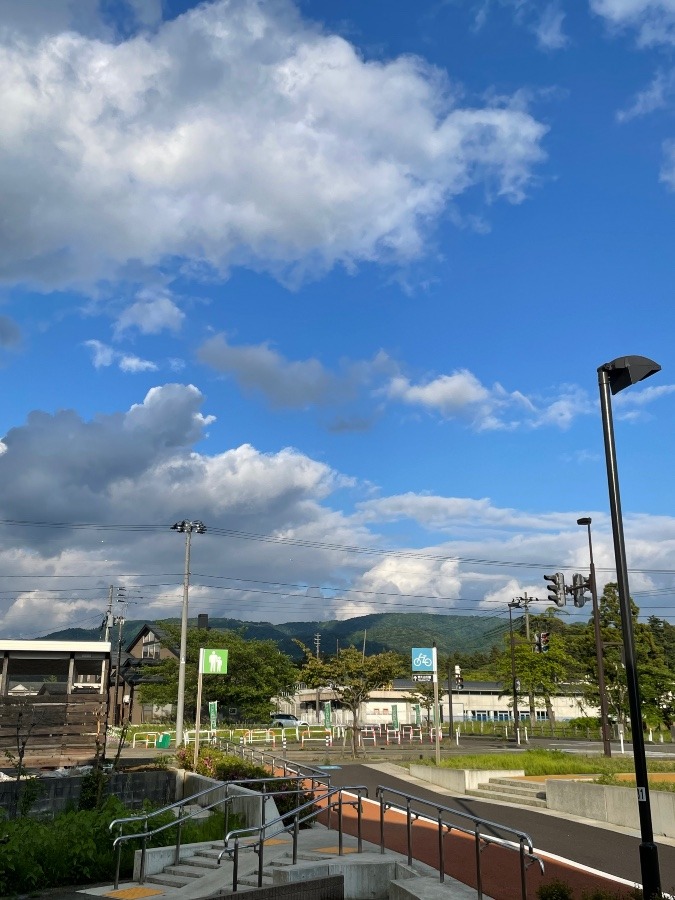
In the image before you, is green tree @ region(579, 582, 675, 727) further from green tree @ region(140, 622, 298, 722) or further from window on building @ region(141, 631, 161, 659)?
window on building @ region(141, 631, 161, 659)

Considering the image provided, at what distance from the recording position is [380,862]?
1252 centimetres

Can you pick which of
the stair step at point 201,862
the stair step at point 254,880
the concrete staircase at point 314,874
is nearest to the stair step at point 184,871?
the concrete staircase at point 314,874

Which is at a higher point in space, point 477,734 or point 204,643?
point 204,643

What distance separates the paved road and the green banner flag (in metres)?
7.82

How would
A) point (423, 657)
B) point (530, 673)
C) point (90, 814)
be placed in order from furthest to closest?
1. point (530, 673)
2. point (423, 657)
3. point (90, 814)

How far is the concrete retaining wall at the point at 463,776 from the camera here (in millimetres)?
24719

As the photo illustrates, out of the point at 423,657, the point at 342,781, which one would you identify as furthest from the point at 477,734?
the point at 342,781

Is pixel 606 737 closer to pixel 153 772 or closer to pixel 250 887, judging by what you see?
pixel 153 772

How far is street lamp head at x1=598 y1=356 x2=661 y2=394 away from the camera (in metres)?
11.4

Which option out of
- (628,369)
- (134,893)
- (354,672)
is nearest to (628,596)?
(628,369)

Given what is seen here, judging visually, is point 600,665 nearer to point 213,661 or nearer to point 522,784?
point 522,784

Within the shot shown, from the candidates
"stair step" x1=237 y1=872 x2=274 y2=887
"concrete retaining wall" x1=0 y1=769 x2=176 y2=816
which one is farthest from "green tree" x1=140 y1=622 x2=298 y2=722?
"stair step" x1=237 y1=872 x2=274 y2=887

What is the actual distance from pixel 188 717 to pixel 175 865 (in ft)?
173

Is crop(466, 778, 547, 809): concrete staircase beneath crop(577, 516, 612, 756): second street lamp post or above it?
beneath
